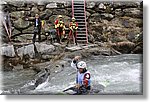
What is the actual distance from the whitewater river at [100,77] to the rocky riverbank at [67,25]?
0.12 ft

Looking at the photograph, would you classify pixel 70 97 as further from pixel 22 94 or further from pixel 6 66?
pixel 6 66

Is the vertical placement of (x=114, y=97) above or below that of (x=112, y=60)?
below

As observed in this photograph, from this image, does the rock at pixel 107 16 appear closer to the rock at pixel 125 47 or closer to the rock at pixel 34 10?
the rock at pixel 125 47

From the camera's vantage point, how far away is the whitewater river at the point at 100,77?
4.49 ft

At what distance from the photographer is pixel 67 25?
4.57 feet

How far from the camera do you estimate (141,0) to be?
138 cm

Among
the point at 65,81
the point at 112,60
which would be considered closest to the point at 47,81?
the point at 65,81

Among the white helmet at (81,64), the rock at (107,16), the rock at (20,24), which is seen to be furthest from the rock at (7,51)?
the rock at (107,16)

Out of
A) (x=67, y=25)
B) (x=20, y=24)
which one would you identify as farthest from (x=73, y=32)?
(x=20, y=24)

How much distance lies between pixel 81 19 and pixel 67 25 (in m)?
0.08

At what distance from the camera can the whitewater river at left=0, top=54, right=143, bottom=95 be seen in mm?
1369

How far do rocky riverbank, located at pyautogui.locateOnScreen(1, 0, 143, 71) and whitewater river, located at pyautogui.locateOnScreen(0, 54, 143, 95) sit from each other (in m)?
0.04

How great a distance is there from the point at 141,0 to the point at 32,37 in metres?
0.58

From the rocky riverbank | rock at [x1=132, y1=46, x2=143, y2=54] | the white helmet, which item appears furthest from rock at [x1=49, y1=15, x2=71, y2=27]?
rock at [x1=132, y1=46, x2=143, y2=54]
